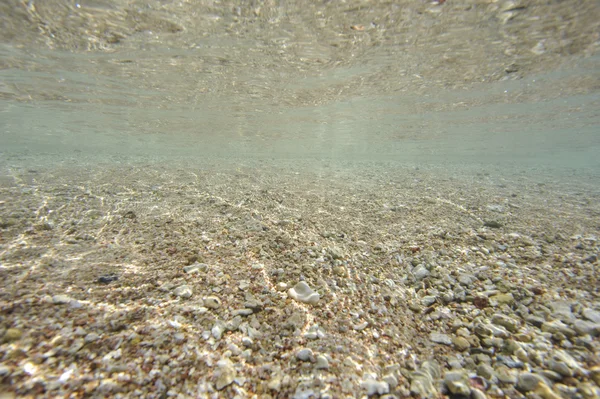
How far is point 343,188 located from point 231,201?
15.1 feet

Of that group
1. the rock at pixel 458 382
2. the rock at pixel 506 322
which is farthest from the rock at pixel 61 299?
the rock at pixel 506 322

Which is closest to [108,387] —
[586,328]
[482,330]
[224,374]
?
[224,374]

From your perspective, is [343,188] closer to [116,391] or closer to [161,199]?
[161,199]

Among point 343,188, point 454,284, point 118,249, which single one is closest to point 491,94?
point 343,188

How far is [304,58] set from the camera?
10.3 meters

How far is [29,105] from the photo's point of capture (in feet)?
63.4

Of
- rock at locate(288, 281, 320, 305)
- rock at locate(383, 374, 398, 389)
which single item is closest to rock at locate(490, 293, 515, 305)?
rock at locate(383, 374, 398, 389)

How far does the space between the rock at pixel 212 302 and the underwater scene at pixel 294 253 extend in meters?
0.03

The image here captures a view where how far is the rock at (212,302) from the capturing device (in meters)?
2.48

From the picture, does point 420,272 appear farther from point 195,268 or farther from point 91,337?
point 91,337

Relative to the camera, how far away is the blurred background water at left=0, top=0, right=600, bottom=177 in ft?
23.5

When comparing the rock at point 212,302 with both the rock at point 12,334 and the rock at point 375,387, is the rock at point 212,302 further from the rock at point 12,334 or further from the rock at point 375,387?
the rock at point 375,387

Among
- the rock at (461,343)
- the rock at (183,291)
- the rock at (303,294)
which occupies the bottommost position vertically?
the rock at (461,343)

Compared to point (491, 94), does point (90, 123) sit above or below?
above
